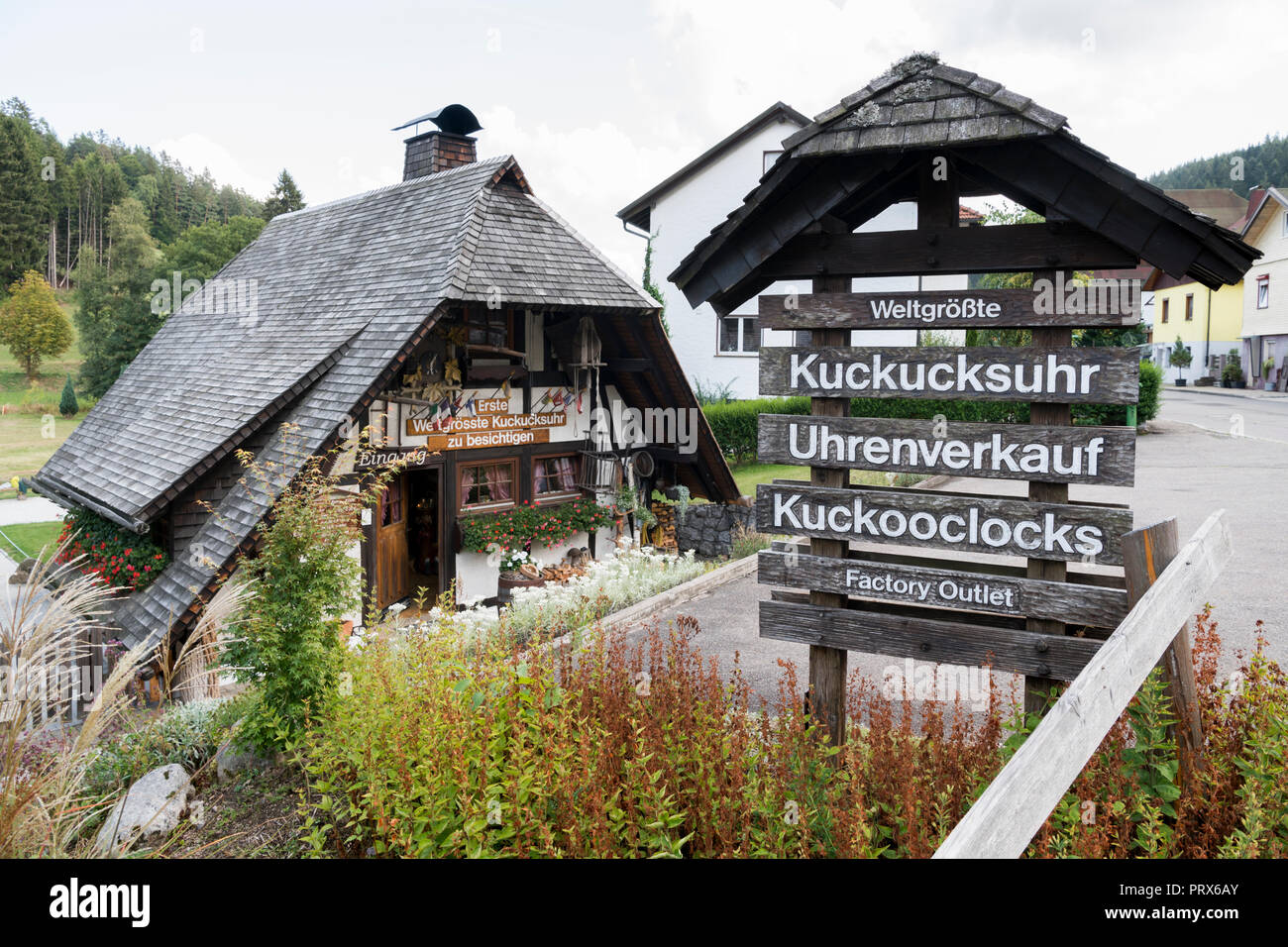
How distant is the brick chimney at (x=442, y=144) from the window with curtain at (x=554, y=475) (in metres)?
6.39

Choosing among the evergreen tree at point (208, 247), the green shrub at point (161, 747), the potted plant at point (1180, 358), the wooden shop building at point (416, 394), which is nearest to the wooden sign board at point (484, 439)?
the wooden shop building at point (416, 394)

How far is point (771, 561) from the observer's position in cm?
539

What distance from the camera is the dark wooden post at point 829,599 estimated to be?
17.1 ft

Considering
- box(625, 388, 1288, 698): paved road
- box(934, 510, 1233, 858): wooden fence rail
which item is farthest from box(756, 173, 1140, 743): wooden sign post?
box(625, 388, 1288, 698): paved road

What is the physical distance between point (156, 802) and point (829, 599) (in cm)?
412

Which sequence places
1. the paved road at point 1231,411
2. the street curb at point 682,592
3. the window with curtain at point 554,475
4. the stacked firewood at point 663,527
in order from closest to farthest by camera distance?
the street curb at point 682,592 → the window with curtain at point 554,475 → the stacked firewood at point 663,527 → the paved road at point 1231,411

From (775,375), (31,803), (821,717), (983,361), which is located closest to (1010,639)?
(821,717)

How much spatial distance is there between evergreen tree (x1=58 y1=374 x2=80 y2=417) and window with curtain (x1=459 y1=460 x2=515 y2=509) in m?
19.3

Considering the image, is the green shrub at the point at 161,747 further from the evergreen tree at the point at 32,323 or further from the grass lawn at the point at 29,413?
the evergreen tree at the point at 32,323

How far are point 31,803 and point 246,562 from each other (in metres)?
2.48

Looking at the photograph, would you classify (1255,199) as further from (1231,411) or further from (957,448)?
(957,448)

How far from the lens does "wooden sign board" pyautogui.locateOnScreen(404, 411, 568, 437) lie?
40.3 feet

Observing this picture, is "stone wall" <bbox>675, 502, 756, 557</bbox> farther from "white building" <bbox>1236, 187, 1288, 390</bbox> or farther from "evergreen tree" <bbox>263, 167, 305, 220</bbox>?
"evergreen tree" <bbox>263, 167, 305, 220</bbox>

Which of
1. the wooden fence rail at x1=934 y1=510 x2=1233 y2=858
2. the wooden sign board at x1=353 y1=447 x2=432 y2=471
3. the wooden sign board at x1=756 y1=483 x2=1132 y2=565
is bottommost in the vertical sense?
the wooden fence rail at x1=934 y1=510 x2=1233 y2=858
